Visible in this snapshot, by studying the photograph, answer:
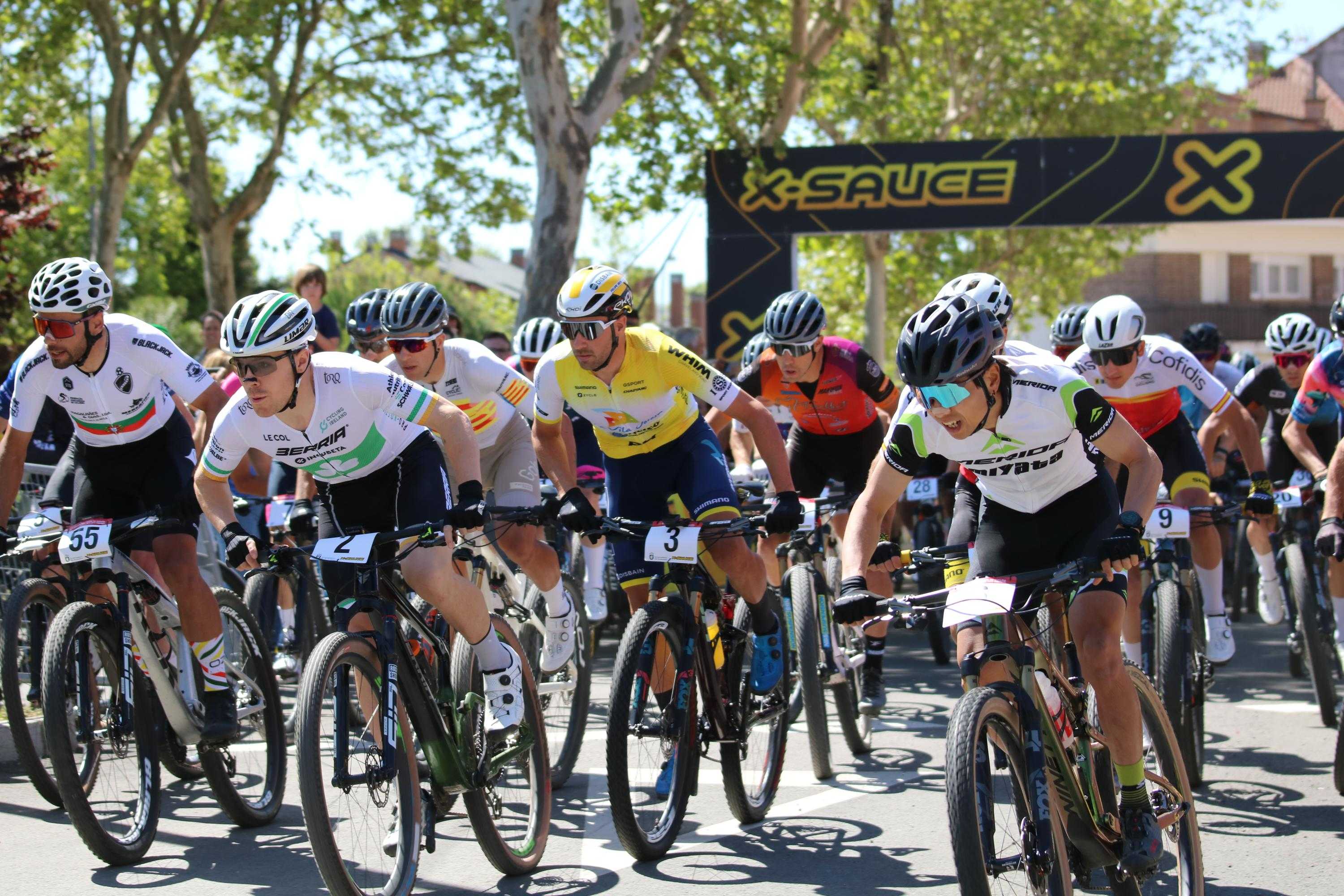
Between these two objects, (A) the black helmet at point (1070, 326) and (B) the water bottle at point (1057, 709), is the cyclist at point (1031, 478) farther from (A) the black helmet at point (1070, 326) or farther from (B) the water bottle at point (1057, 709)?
(A) the black helmet at point (1070, 326)

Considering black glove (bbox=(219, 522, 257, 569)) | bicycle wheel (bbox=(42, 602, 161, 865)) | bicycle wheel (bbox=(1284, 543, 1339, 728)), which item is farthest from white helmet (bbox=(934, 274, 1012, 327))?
bicycle wheel (bbox=(1284, 543, 1339, 728))

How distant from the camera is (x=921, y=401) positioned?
482cm

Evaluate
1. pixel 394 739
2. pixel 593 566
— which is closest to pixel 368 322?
pixel 593 566

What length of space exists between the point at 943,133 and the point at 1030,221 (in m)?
13.4

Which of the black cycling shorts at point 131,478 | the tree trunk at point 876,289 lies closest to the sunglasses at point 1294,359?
the black cycling shorts at point 131,478

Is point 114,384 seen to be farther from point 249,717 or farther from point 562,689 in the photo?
point 562,689

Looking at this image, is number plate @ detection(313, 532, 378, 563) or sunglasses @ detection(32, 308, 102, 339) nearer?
number plate @ detection(313, 532, 378, 563)

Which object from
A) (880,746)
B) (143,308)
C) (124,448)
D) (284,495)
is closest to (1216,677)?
(880,746)

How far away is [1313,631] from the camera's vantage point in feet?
26.2

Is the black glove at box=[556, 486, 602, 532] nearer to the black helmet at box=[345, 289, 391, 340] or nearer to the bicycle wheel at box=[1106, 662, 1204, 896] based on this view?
the black helmet at box=[345, 289, 391, 340]

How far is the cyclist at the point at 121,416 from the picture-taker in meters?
6.22

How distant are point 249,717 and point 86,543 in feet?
3.29

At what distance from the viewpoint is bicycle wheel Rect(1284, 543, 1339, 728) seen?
7992mm

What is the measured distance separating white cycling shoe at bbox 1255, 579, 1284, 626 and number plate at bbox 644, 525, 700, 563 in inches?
200
